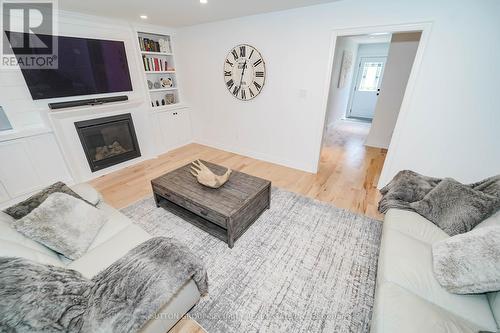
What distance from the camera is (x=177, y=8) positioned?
106 inches

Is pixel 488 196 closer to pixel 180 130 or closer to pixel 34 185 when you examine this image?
pixel 180 130

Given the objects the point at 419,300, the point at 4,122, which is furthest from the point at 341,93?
the point at 4,122

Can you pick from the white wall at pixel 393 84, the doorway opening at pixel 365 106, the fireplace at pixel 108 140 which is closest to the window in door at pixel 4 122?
the fireplace at pixel 108 140

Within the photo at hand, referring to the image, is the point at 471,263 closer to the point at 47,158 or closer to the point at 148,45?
the point at 47,158

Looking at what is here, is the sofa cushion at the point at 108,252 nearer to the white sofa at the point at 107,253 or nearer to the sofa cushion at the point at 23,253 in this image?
the white sofa at the point at 107,253

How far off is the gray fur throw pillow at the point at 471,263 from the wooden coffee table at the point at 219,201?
1427 millimetres

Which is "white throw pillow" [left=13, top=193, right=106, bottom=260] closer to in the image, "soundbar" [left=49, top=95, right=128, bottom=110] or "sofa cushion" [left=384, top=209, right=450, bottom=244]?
"soundbar" [left=49, top=95, right=128, bottom=110]

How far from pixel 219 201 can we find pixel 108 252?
91 centimetres

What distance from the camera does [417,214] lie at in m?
1.80

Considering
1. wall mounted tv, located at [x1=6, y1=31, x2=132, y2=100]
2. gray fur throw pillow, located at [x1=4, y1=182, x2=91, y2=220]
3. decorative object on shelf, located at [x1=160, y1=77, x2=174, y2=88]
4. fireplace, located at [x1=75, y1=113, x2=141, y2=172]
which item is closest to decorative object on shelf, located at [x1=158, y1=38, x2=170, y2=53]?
decorative object on shelf, located at [x1=160, y1=77, x2=174, y2=88]

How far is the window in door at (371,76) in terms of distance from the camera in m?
6.33

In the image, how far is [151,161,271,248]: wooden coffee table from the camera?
1858 mm

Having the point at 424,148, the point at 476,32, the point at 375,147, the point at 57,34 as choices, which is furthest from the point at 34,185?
the point at 375,147

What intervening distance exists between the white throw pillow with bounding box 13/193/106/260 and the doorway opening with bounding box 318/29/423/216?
2.75 m
